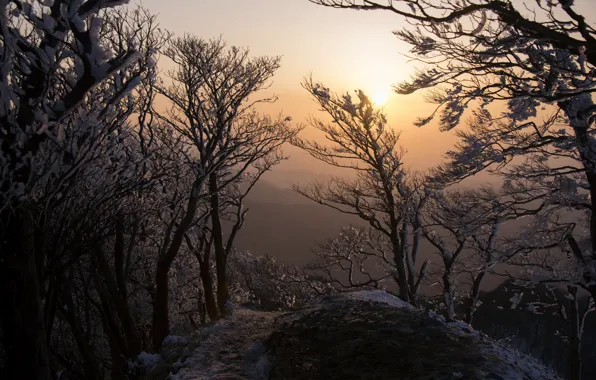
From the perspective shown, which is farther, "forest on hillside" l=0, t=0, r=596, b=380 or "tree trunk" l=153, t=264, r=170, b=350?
"tree trunk" l=153, t=264, r=170, b=350

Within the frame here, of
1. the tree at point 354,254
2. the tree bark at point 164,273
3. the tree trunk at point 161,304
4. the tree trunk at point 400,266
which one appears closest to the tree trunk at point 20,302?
the tree bark at point 164,273

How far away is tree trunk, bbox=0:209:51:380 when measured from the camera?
419cm

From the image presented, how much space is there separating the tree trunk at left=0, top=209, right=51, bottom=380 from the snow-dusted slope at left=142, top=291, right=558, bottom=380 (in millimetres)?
2355

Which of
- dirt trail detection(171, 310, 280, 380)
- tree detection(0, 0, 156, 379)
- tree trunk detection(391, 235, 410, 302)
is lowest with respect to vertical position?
dirt trail detection(171, 310, 280, 380)

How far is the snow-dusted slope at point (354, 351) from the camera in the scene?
5.20 meters

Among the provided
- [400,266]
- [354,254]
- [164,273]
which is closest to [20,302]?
[164,273]

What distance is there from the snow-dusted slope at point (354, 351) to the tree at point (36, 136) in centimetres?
263

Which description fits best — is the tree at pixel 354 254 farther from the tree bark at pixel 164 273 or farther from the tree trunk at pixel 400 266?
the tree bark at pixel 164 273

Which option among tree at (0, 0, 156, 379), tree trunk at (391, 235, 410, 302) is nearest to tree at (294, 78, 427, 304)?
tree trunk at (391, 235, 410, 302)

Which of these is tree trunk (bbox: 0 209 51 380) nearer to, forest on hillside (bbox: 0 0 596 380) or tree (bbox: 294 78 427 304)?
forest on hillside (bbox: 0 0 596 380)

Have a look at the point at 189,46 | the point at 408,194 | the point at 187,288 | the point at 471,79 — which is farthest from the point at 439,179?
the point at 187,288

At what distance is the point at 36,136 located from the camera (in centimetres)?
368

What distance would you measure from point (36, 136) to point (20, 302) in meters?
1.89

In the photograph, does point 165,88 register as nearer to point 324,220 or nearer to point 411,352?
point 411,352
